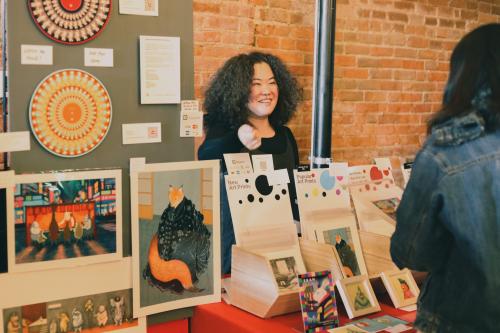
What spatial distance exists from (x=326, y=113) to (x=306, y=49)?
2.14 feet

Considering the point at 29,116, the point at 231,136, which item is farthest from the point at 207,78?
the point at 29,116

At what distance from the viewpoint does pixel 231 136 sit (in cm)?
332

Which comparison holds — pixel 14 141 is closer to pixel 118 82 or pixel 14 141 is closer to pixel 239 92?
pixel 118 82

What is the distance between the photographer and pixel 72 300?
198 centimetres

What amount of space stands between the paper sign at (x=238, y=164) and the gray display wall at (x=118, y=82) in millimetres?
204

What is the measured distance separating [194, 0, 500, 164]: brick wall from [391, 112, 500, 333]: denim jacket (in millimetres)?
2431

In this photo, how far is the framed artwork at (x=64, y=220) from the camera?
185 cm

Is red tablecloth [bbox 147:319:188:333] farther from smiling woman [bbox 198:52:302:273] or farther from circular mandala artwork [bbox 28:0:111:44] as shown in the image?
smiling woman [bbox 198:52:302:273]

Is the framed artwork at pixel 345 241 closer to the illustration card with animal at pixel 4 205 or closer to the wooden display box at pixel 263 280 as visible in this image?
the wooden display box at pixel 263 280

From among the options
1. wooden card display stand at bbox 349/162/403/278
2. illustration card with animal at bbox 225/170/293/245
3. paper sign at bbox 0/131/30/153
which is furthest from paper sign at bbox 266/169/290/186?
paper sign at bbox 0/131/30/153

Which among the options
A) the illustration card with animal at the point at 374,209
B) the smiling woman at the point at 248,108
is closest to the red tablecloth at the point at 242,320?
the illustration card with animal at the point at 374,209

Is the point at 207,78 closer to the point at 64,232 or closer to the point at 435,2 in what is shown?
the point at 64,232

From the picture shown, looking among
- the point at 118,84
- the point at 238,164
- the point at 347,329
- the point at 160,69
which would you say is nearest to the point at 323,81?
the point at 238,164

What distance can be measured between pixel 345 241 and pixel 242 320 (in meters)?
0.55
